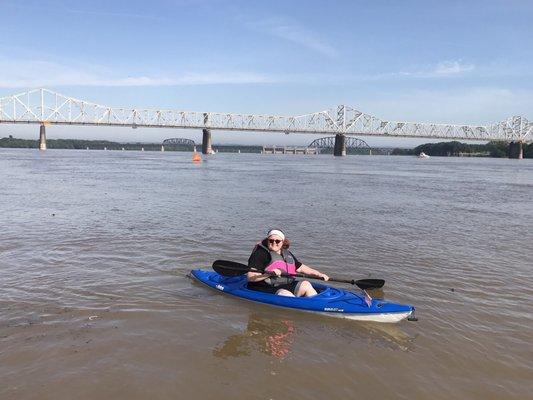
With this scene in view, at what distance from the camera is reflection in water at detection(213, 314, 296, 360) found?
623 cm

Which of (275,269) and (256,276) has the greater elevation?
(275,269)

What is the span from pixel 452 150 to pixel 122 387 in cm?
20623

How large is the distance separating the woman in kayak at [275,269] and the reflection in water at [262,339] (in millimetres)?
608

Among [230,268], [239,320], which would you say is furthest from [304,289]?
[230,268]

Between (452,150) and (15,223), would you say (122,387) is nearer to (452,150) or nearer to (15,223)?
(15,223)

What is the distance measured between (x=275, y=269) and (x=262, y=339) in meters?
1.42

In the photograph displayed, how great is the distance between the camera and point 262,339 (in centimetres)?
671

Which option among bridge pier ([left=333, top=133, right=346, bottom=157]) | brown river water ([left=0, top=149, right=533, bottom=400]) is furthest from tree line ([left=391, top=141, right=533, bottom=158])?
brown river water ([left=0, top=149, right=533, bottom=400])

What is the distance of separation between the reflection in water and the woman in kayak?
61 cm

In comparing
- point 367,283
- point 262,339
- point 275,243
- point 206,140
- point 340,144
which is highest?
point 340,144

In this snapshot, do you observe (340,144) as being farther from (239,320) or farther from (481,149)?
(239,320)

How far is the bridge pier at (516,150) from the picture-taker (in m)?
144

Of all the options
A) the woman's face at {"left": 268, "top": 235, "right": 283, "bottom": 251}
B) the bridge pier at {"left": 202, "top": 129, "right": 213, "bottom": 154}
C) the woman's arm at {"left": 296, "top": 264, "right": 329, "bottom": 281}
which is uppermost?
the bridge pier at {"left": 202, "top": 129, "right": 213, "bottom": 154}

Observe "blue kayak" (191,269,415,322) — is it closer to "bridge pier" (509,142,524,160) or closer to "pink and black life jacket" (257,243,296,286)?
"pink and black life jacket" (257,243,296,286)
